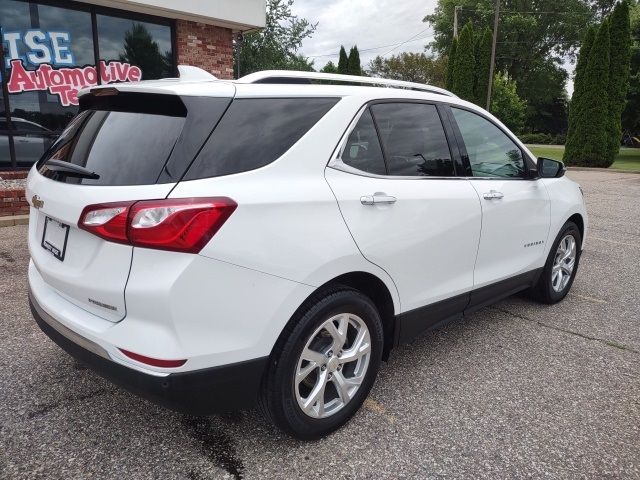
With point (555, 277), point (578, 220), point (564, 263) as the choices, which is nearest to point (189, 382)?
point (555, 277)

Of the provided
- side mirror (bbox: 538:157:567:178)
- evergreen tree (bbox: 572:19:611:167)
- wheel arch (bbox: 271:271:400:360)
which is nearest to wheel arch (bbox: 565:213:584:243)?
side mirror (bbox: 538:157:567:178)

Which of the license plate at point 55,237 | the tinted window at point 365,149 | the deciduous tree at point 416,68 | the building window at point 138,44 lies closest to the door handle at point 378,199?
the tinted window at point 365,149

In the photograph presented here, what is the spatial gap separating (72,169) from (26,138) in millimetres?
7666

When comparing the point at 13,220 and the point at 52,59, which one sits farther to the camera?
the point at 52,59

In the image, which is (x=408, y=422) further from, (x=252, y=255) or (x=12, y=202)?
(x=12, y=202)

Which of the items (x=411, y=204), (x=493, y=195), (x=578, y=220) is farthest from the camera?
(x=578, y=220)

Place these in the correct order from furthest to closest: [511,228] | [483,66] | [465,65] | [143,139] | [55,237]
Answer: [483,66] → [465,65] → [511,228] → [55,237] → [143,139]

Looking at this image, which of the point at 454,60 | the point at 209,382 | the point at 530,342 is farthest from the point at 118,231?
the point at 454,60

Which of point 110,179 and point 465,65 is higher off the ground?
point 465,65

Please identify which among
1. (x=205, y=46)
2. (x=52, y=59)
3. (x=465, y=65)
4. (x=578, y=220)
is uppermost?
(x=465, y=65)

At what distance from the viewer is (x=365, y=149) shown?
250 centimetres

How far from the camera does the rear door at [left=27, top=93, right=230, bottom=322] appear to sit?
6.22 ft

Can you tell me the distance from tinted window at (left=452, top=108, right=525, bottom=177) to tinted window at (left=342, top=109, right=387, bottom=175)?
0.89 m

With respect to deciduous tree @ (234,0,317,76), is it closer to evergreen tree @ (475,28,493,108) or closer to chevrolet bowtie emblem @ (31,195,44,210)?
evergreen tree @ (475,28,493,108)
